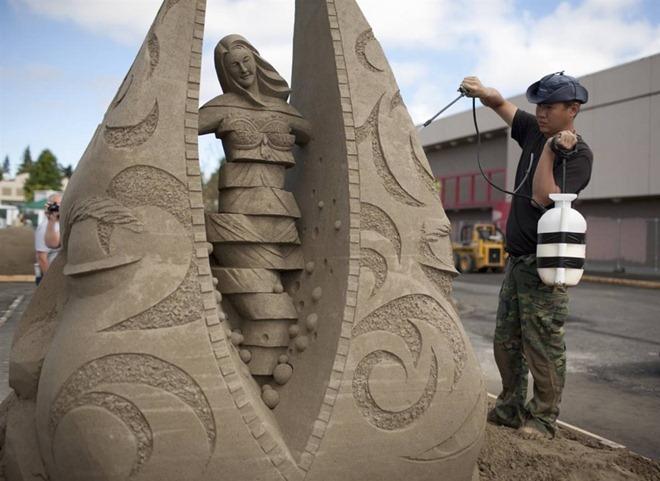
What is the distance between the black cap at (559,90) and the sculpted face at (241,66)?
151 cm

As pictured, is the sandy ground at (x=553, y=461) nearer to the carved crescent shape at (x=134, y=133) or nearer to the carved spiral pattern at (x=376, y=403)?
the carved spiral pattern at (x=376, y=403)

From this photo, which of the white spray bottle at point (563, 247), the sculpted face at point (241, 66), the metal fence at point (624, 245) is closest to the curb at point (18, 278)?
the sculpted face at point (241, 66)

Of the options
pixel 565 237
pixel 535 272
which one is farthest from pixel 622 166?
pixel 565 237

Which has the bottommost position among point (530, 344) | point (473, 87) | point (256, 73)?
point (530, 344)

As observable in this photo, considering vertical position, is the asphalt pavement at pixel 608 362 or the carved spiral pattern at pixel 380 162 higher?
the carved spiral pattern at pixel 380 162

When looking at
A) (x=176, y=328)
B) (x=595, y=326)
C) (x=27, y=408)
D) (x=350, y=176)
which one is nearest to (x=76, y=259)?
(x=176, y=328)

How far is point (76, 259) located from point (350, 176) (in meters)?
1.13

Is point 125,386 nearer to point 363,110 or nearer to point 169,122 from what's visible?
point 169,122

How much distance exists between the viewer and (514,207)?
362cm

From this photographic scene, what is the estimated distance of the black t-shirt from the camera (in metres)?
3.30

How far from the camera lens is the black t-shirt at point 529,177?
3305 millimetres

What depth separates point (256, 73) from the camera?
9.59ft

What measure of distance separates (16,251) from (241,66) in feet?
40.3

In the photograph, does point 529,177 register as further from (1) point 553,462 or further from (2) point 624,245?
(2) point 624,245
